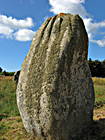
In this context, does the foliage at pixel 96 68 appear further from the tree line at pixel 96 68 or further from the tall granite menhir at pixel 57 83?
the tall granite menhir at pixel 57 83

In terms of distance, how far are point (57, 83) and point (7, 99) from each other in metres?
13.8

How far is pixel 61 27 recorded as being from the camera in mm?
7789

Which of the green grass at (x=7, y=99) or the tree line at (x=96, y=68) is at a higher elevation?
the tree line at (x=96, y=68)

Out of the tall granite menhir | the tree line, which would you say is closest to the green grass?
the tall granite menhir

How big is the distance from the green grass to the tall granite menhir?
23.0 feet

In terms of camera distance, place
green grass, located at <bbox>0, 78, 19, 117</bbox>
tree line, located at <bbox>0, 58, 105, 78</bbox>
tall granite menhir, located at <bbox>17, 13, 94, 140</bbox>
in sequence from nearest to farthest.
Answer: tall granite menhir, located at <bbox>17, 13, 94, 140</bbox> → green grass, located at <bbox>0, 78, 19, 117</bbox> → tree line, located at <bbox>0, 58, 105, 78</bbox>

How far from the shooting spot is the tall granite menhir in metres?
7.18

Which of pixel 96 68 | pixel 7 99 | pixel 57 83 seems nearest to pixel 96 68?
pixel 96 68

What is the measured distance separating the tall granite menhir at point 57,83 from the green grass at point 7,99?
276 inches

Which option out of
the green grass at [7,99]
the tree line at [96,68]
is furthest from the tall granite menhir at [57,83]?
the tree line at [96,68]

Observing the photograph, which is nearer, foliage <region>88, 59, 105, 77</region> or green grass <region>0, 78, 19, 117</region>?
green grass <region>0, 78, 19, 117</region>

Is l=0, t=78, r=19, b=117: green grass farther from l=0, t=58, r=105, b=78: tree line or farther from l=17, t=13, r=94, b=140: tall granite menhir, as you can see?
l=0, t=58, r=105, b=78: tree line

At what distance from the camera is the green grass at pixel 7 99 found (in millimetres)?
16242

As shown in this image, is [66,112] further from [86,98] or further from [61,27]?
[61,27]
